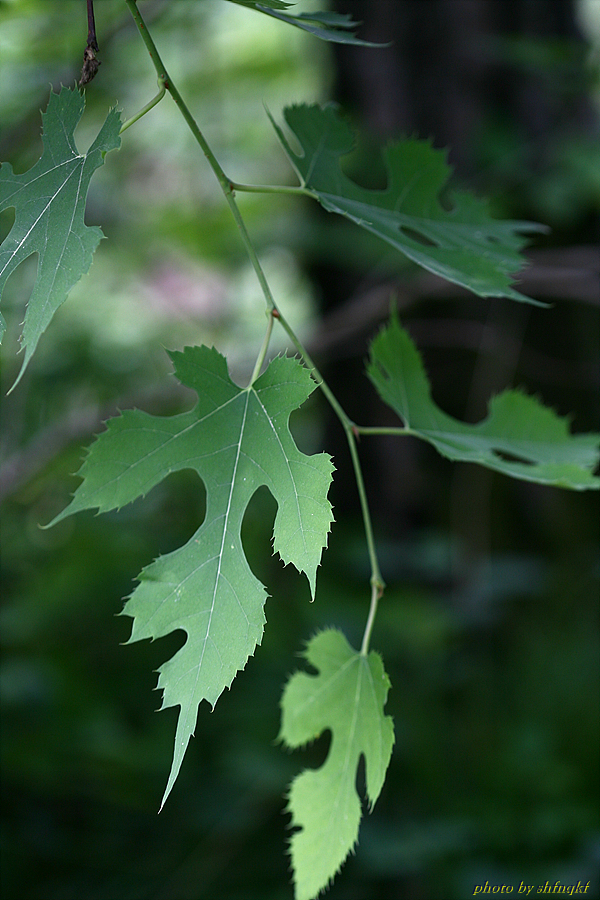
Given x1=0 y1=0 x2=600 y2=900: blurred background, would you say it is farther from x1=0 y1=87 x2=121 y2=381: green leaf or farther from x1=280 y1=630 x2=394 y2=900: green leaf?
x1=280 y1=630 x2=394 y2=900: green leaf

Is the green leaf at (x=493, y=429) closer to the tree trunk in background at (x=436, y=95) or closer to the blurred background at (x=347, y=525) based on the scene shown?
the blurred background at (x=347, y=525)

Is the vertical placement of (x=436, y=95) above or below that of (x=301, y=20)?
below

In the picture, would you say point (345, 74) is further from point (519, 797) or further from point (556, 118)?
point (519, 797)

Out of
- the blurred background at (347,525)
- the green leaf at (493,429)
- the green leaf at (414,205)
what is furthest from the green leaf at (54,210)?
the blurred background at (347,525)

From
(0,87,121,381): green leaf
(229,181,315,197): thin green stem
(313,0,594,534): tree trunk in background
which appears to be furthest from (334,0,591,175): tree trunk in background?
(0,87,121,381): green leaf

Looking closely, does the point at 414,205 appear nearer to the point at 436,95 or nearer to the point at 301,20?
the point at 301,20

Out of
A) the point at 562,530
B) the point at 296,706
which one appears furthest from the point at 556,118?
the point at 296,706

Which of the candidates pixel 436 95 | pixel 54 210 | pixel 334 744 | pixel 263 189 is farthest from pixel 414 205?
pixel 436 95

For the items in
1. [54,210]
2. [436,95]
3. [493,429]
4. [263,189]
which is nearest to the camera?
[54,210]
